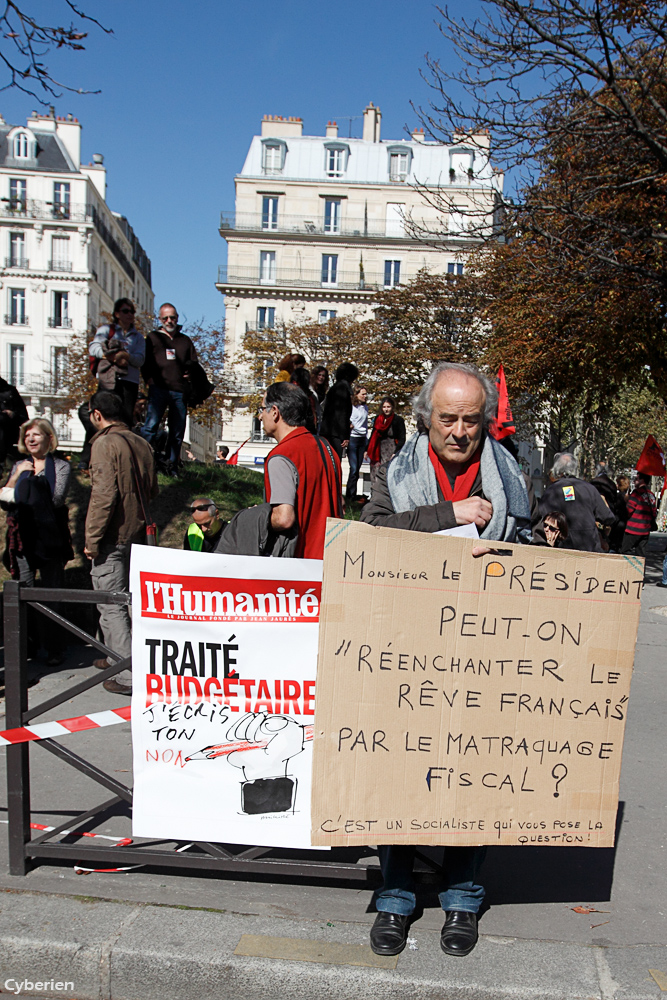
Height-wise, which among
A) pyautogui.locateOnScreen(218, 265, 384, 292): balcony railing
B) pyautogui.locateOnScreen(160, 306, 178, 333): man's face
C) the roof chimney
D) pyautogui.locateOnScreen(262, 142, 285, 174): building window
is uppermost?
the roof chimney

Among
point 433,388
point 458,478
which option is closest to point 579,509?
point 458,478

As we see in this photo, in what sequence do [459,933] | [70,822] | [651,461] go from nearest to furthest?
[459,933], [70,822], [651,461]

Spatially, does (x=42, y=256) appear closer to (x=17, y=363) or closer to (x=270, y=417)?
(x=17, y=363)

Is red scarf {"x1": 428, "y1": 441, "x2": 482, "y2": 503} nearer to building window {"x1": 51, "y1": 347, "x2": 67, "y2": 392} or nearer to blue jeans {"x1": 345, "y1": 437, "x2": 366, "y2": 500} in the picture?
blue jeans {"x1": 345, "y1": 437, "x2": 366, "y2": 500}

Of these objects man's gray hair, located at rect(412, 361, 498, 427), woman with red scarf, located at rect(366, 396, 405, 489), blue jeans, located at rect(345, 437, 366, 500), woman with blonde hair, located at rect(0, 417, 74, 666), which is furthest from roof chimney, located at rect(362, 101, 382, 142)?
man's gray hair, located at rect(412, 361, 498, 427)

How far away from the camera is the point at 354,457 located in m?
13.8

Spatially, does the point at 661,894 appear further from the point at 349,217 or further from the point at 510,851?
the point at 349,217

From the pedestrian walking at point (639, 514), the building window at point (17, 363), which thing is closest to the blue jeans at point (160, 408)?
the pedestrian walking at point (639, 514)

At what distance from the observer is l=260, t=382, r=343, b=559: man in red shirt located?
391 cm

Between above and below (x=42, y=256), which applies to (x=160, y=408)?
below

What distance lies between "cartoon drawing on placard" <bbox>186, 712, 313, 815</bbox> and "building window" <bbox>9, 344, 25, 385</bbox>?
57.5m

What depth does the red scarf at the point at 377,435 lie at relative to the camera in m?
12.2

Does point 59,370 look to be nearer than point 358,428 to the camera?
No

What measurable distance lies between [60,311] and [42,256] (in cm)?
404
